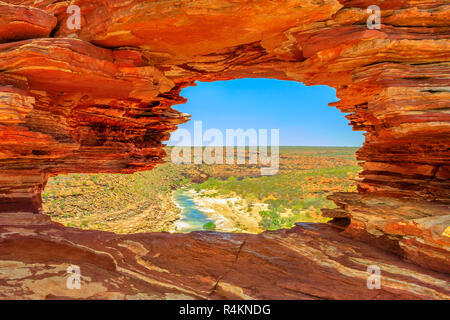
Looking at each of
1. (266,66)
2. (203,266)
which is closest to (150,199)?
(266,66)

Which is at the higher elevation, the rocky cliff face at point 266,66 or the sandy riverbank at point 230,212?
the rocky cliff face at point 266,66

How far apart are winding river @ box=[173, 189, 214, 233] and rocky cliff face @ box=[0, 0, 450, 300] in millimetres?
19971

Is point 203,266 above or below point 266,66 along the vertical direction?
below

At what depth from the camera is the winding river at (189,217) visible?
2894cm

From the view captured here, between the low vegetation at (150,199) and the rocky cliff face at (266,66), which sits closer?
the rocky cliff face at (266,66)

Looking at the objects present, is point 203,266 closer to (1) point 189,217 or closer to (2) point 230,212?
(1) point 189,217

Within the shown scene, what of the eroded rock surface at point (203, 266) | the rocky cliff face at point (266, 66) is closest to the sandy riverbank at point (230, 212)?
the eroded rock surface at point (203, 266)

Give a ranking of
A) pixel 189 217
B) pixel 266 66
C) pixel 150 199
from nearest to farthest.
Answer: pixel 266 66 < pixel 189 217 < pixel 150 199

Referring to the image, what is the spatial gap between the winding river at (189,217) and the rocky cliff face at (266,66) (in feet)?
65.5

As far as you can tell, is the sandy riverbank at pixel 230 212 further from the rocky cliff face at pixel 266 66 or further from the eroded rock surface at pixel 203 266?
the rocky cliff face at pixel 266 66

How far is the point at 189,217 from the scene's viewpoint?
109 ft

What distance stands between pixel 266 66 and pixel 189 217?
2659 cm
